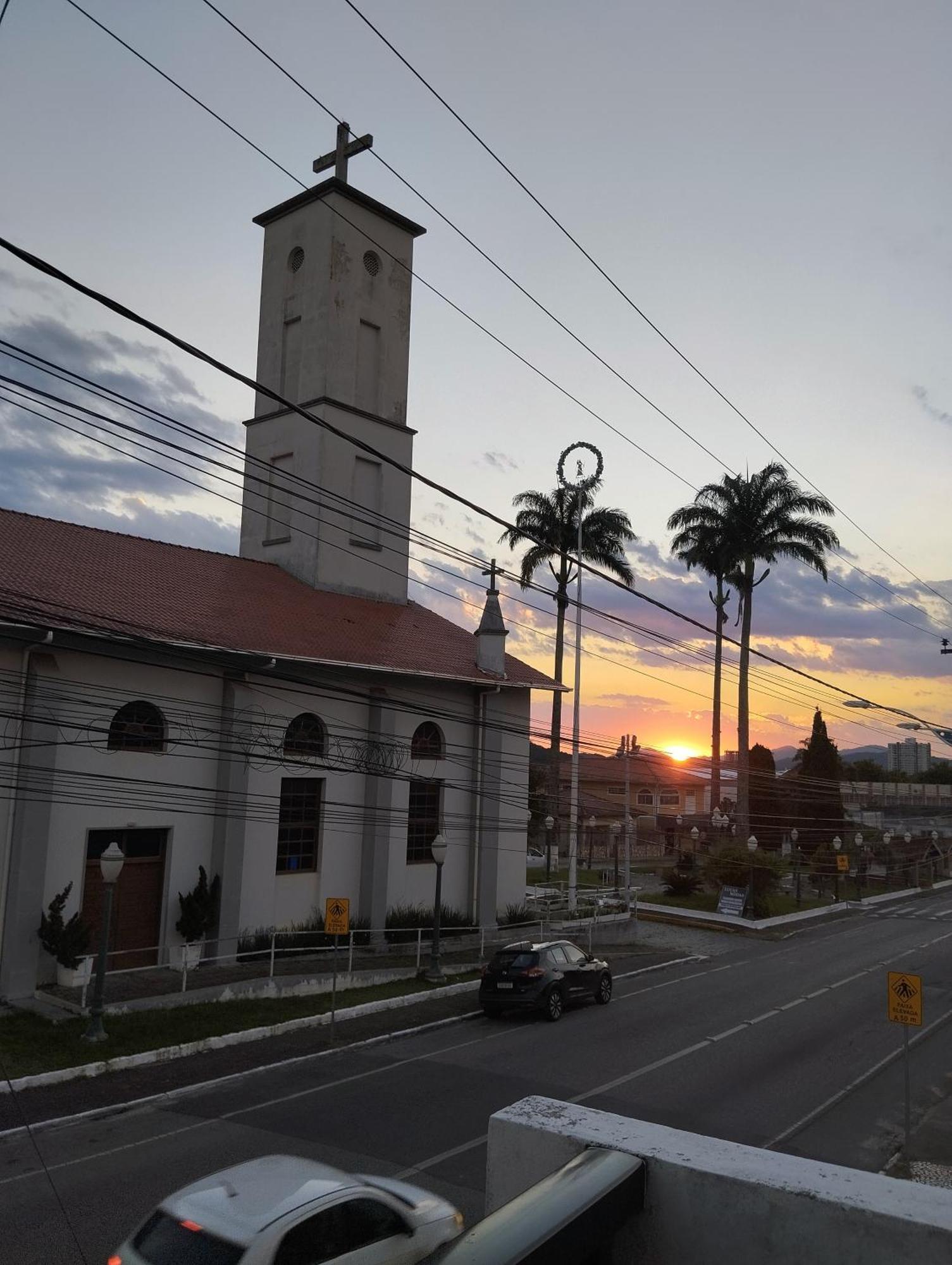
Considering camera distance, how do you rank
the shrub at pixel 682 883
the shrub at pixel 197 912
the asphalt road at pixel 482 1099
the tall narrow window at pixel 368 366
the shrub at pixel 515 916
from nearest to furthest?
the asphalt road at pixel 482 1099 → the shrub at pixel 197 912 → the shrub at pixel 515 916 → the tall narrow window at pixel 368 366 → the shrub at pixel 682 883

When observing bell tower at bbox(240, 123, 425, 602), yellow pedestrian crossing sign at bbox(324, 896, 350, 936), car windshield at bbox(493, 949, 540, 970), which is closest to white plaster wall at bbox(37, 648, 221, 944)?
yellow pedestrian crossing sign at bbox(324, 896, 350, 936)

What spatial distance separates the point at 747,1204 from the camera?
4.04 m

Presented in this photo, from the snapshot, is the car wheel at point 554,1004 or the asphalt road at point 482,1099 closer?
the asphalt road at point 482,1099

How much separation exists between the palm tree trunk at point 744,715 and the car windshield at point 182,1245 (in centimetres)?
4215

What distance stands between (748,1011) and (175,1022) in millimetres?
12415

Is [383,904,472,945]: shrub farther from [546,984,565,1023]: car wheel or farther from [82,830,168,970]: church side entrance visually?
[82,830,168,970]: church side entrance

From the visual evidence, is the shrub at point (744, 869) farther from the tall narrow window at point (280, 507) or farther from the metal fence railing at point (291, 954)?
the tall narrow window at point (280, 507)

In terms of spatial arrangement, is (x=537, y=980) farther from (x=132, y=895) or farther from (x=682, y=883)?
(x=682, y=883)

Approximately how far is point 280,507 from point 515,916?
16173 mm

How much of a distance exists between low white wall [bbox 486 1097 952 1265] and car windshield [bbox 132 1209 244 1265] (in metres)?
3.08

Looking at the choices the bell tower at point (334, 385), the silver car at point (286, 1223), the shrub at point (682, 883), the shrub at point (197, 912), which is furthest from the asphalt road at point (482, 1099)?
the shrub at point (682, 883)

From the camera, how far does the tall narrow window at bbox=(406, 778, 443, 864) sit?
93.1ft

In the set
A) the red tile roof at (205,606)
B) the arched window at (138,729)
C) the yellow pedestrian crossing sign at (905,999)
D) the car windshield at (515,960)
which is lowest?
the car windshield at (515,960)

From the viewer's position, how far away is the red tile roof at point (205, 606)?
20.9 m
